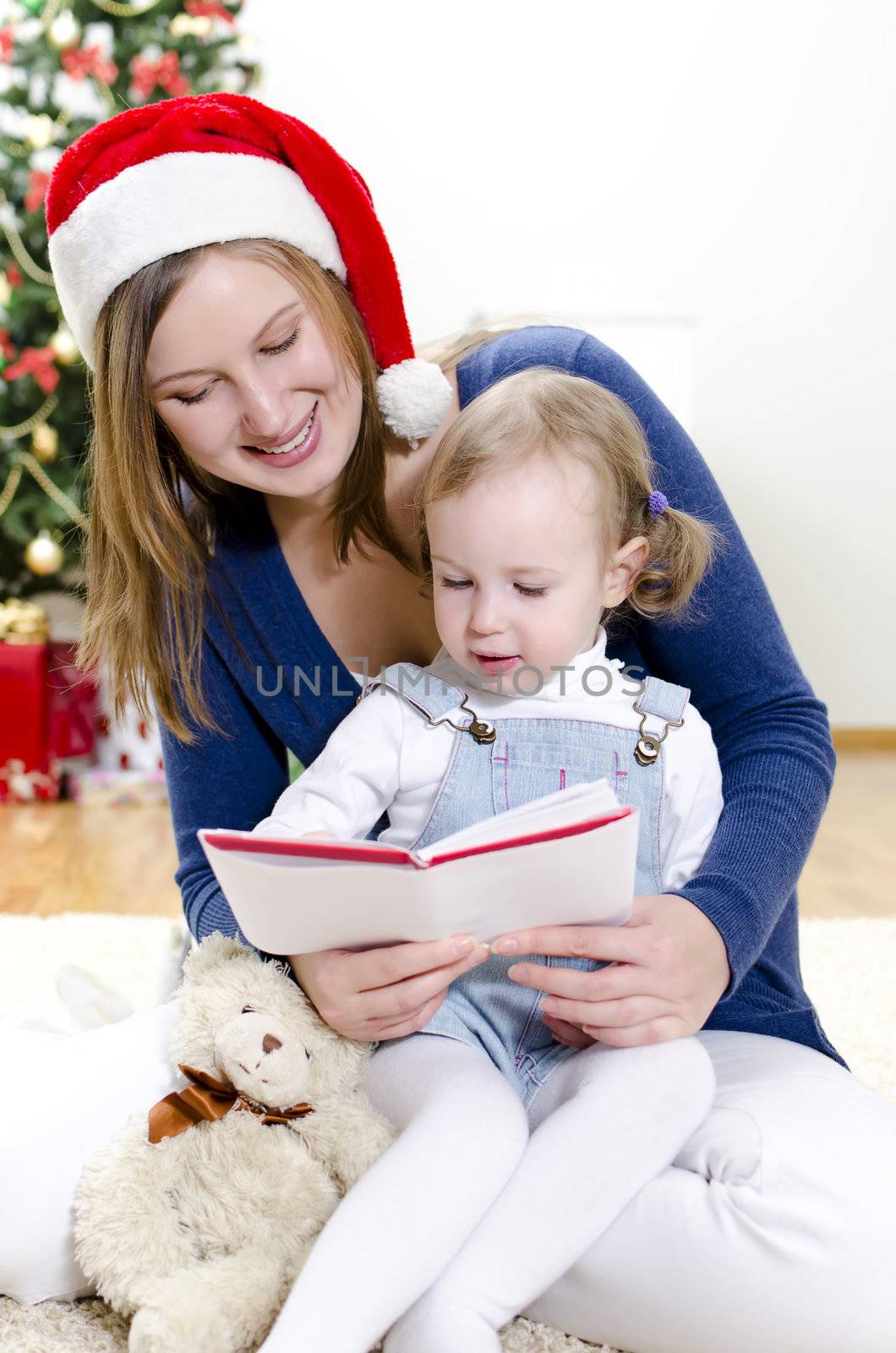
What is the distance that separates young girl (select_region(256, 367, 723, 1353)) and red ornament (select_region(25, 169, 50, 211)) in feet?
7.81

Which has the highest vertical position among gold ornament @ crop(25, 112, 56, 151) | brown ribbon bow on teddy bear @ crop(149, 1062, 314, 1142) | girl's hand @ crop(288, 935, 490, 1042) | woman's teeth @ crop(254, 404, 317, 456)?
gold ornament @ crop(25, 112, 56, 151)

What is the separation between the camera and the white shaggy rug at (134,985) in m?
1.00

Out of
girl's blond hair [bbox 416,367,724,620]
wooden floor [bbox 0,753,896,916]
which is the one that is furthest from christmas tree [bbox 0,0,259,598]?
girl's blond hair [bbox 416,367,724,620]

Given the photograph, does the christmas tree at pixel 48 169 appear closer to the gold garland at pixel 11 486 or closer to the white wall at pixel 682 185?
the gold garland at pixel 11 486

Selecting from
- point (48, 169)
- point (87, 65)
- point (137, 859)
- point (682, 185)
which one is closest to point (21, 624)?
point (137, 859)

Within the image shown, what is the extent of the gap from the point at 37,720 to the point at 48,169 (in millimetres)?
1475

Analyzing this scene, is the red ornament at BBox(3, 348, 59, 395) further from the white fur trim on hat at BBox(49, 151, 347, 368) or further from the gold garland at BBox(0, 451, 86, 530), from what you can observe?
the white fur trim on hat at BBox(49, 151, 347, 368)

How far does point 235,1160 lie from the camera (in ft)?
3.13

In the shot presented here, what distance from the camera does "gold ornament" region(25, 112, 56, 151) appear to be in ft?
10.2

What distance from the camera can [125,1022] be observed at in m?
1.15

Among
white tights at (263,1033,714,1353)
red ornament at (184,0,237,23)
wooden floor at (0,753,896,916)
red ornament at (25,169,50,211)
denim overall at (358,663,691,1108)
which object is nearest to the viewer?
white tights at (263,1033,714,1353)

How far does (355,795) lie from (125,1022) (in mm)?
308

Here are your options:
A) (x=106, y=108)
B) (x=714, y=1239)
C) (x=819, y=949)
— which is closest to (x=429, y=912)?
(x=714, y=1239)

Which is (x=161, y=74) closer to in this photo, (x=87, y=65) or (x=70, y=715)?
(x=87, y=65)
